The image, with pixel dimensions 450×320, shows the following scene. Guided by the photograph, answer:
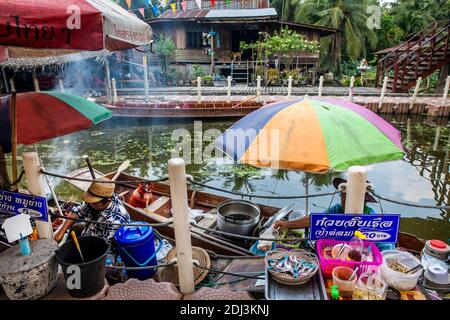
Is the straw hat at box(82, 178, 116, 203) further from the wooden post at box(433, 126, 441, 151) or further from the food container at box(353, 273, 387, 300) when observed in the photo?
the wooden post at box(433, 126, 441, 151)

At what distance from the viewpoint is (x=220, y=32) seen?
2331 centimetres

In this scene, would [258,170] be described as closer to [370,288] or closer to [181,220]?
[181,220]

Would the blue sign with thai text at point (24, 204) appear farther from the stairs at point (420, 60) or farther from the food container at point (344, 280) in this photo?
the stairs at point (420, 60)

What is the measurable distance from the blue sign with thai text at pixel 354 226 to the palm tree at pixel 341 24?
25924 millimetres

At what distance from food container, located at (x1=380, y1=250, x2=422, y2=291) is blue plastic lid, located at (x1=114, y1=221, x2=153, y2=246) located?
2366 millimetres

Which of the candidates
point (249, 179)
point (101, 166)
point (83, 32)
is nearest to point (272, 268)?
point (83, 32)

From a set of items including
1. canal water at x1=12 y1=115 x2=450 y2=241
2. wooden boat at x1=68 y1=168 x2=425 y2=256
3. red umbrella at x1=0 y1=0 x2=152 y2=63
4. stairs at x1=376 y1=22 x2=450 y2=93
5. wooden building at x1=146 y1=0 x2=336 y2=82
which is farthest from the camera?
wooden building at x1=146 y1=0 x2=336 y2=82

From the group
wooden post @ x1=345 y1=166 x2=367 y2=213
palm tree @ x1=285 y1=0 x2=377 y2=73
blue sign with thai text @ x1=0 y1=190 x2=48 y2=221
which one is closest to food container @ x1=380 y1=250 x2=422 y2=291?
wooden post @ x1=345 y1=166 x2=367 y2=213

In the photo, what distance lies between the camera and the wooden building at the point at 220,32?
73.5 feet

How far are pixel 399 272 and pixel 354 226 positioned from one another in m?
0.50

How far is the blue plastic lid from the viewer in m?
3.17

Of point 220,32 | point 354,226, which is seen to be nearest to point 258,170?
point 354,226
